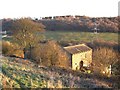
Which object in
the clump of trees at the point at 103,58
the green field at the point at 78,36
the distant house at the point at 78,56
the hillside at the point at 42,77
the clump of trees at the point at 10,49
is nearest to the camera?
the hillside at the point at 42,77

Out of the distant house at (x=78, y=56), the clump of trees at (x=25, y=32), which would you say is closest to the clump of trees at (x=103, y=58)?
the distant house at (x=78, y=56)

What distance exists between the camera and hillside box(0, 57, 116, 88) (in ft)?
11.8

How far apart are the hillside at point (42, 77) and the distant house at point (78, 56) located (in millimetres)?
231

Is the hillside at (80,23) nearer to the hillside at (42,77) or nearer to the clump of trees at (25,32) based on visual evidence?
the clump of trees at (25,32)

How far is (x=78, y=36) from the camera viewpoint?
4988 mm

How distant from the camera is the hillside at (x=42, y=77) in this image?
3.61 metres

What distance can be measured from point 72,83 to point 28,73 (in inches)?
25.1

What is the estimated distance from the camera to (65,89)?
3607 mm

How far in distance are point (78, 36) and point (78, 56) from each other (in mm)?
606

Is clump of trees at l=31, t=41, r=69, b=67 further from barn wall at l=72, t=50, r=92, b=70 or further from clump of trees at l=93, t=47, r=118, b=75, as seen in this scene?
clump of trees at l=93, t=47, r=118, b=75

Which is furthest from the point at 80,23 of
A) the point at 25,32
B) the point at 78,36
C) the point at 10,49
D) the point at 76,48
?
the point at 10,49

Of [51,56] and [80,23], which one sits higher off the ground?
[80,23]

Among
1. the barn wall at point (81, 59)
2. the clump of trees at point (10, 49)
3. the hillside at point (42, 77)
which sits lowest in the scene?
the hillside at point (42, 77)

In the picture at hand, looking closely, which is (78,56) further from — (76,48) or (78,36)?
(78,36)
